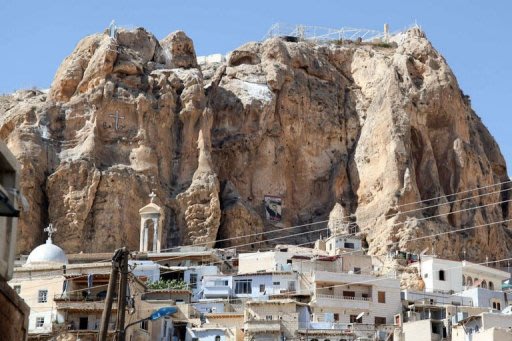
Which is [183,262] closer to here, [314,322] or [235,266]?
[235,266]

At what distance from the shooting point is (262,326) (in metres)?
50.0

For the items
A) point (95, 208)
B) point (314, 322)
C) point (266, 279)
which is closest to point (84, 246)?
→ point (95, 208)

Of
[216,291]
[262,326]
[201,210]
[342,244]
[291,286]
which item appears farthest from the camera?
[201,210]

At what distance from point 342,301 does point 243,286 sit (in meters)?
5.85

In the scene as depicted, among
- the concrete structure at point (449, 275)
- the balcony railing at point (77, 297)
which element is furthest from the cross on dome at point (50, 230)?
the concrete structure at point (449, 275)

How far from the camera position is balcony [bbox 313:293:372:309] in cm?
5619

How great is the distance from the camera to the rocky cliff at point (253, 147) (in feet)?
231

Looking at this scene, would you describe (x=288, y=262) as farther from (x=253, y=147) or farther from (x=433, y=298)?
(x=253, y=147)

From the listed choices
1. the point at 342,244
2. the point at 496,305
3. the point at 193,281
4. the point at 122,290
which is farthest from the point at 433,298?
the point at 122,290

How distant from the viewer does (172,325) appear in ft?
172

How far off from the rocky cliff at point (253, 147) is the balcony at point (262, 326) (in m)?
20.5

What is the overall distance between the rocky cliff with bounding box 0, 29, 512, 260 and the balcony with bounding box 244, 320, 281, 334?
67.3 ft

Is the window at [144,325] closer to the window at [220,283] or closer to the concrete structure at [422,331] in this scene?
the window at [220,283]

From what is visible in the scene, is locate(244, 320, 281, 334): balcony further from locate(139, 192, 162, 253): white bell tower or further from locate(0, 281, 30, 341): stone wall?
locate(0, 281, 30, 341): stone wall
